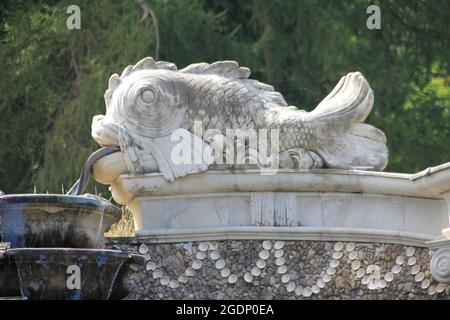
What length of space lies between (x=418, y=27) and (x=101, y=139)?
11.5 meters

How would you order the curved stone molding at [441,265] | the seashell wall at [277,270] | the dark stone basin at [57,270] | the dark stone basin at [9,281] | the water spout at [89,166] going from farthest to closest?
1. the water spout at [89,166]
2. the seashell wall at [277,270]
3. the curved stone molding at [441,265]
4. the dark stone basin at [9,281]
5. the dark stone basin at [57,270]

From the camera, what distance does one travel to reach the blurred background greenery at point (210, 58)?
23094 mm

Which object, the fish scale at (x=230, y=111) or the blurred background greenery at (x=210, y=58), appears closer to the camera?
the fish scale at (x=230, y=111)

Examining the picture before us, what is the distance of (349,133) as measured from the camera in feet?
45.5

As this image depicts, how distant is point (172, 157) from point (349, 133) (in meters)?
1.38

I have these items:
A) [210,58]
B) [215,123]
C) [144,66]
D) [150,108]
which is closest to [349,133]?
[215,123]

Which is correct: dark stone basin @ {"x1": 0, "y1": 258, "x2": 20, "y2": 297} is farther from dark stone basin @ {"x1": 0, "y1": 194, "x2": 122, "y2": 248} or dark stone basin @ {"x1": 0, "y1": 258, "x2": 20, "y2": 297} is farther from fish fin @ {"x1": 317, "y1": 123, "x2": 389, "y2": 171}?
fish fin @ {"x1": 317, "y1": 123, "x2": 389, "y2": 171}

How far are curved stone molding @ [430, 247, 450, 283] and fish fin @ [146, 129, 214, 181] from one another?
1.85m

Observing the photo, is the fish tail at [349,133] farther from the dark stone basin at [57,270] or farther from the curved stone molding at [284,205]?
the dark stone basin at [57,270]

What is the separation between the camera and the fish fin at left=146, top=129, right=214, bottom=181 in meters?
13.6

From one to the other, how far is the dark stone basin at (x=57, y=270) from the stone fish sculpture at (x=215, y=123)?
1.22m

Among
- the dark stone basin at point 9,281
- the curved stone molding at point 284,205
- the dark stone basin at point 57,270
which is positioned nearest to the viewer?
the dark stone basin at point 57,270

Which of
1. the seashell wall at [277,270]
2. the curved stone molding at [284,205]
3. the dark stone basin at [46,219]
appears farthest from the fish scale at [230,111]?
the dark stone basin at [46,219]
